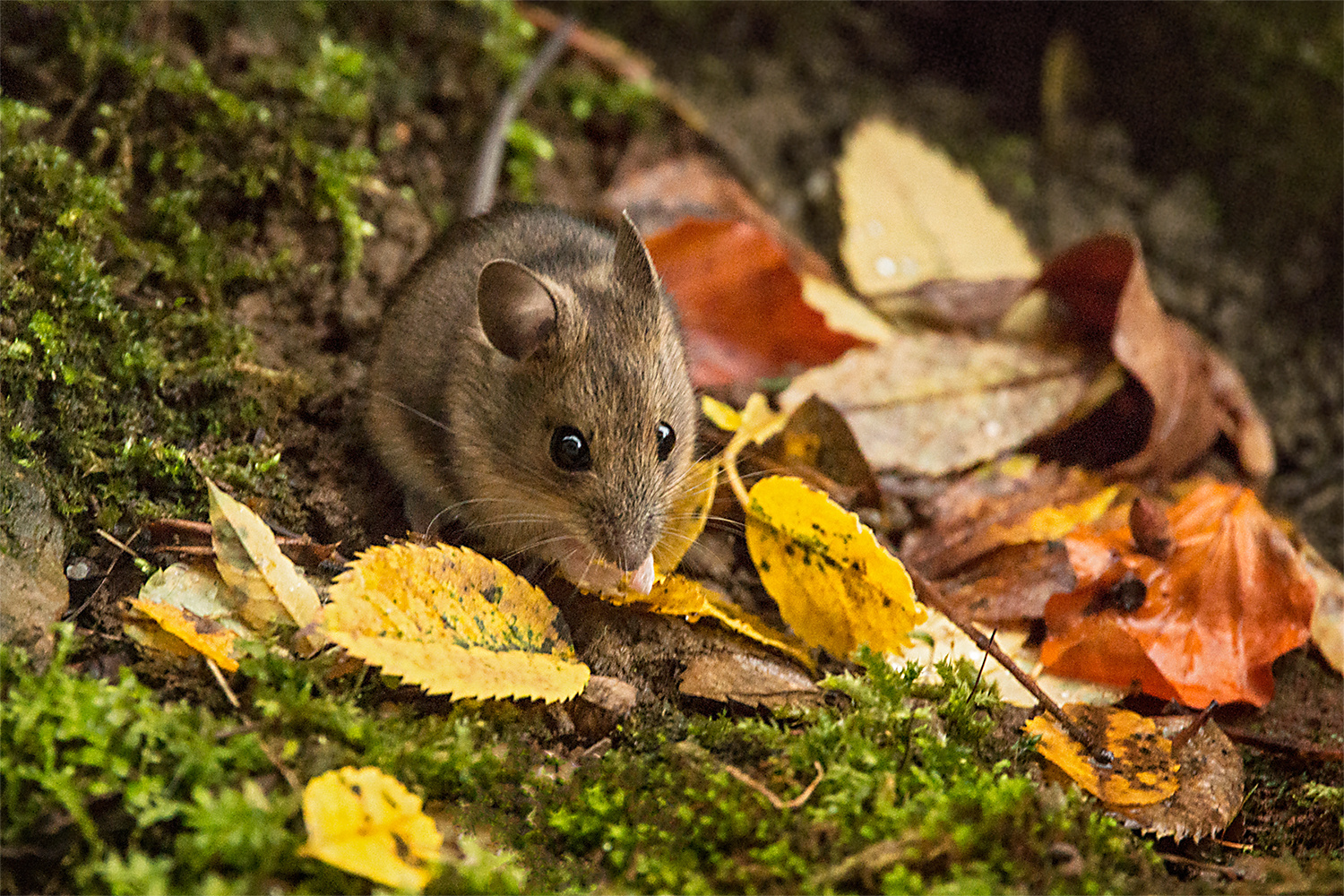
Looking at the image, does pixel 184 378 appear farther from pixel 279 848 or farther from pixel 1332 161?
pixel 1332 161

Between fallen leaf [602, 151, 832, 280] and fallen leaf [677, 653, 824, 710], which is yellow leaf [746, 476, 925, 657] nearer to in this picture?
fallen leaf [677, 653, 824, 710]

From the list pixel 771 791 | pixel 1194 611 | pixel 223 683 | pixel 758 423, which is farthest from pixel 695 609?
pixel 1194 611

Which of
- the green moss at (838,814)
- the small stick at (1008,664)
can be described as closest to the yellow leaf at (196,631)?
the green moss at (838,814)

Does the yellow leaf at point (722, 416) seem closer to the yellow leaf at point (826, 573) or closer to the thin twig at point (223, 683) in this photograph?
the yellow leaf at point (826, 573)

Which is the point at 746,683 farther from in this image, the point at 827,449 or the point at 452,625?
the point at 827,449

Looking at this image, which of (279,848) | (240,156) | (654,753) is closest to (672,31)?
(240,156)

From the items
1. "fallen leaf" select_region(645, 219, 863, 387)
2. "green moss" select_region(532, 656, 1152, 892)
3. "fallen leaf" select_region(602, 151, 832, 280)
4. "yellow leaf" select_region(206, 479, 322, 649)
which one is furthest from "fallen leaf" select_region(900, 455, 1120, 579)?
"yellow leaf" select_region(206, 479, 322, 649)

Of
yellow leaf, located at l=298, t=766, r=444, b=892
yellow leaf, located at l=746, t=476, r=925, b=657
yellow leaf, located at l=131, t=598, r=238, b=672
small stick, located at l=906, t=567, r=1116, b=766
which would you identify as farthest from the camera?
yellow leaf, located at l=746, t=476, r=925, b=657
